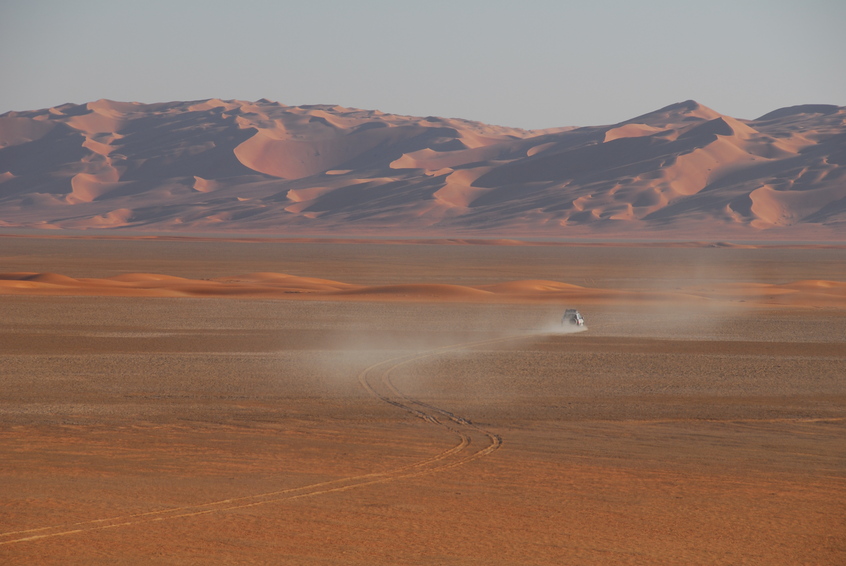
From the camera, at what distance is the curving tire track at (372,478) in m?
7.75

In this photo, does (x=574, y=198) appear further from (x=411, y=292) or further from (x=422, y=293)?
(x=422, y=293)

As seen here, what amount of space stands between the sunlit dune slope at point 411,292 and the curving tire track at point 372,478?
1907cm

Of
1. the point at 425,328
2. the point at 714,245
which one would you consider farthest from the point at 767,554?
the point at 714,245

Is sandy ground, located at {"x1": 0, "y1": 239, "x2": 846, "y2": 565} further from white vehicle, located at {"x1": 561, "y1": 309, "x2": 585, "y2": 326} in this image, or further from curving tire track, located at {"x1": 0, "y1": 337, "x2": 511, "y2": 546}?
white vehicle, located at {"x1": 561, "y1": 309, "x2": 585, "y2": 326}

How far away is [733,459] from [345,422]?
4.31 m

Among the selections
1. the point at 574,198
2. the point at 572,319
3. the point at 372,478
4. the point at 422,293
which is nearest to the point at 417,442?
the point at 372,478

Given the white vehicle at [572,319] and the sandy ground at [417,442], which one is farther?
the white vehicle at [572,319]

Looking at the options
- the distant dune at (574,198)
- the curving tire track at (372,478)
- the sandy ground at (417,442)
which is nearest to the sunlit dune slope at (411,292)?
the sandy ground at (417,442)

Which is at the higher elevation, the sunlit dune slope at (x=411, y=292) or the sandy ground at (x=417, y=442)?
the sandy ground at (x=417, y=442)

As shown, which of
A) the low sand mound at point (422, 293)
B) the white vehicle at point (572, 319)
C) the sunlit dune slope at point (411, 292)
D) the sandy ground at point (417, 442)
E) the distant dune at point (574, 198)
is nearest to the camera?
the sandy ground at point (417, 442)

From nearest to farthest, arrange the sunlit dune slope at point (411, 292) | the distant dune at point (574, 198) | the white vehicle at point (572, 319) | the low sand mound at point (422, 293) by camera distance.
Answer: the white vehicle at point (572, 319)
the sunlit dune slope at point (411, 292)
the low sand mound at point (422, 293)
the distant dune at point (574, 198)

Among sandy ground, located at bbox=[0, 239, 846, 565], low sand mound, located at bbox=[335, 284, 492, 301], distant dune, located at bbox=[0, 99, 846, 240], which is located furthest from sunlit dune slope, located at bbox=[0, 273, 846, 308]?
distant dune, located at bbox=[0, 99, 846, 240]

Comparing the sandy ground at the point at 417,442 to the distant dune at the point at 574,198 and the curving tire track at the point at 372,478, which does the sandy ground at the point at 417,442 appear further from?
the distant dune at the point at 574,198

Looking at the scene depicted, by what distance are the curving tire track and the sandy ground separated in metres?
0.03
